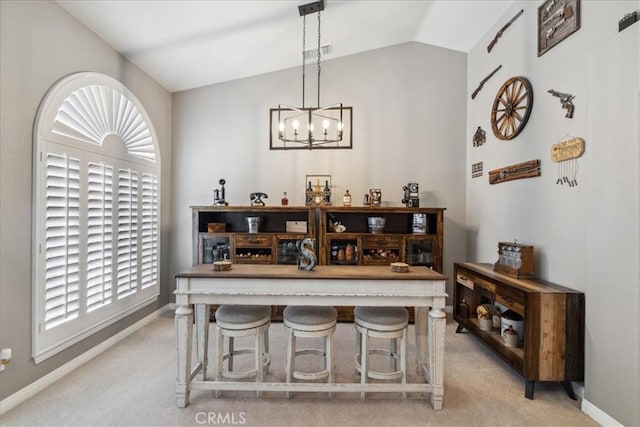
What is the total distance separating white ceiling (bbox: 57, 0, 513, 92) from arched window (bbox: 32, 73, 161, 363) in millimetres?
524

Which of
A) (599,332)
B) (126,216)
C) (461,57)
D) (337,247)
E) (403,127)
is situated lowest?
(599,332)

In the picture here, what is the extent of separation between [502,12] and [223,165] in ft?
12.5

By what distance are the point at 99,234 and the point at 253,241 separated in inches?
63.7

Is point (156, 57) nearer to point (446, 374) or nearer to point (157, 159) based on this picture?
point (157, 159)

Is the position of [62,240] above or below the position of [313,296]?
above

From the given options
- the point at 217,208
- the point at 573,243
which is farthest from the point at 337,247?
the point at 573,243

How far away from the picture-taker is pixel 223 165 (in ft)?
14.2

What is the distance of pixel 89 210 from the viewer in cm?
276

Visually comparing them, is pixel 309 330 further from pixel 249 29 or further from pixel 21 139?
pixel 249 29

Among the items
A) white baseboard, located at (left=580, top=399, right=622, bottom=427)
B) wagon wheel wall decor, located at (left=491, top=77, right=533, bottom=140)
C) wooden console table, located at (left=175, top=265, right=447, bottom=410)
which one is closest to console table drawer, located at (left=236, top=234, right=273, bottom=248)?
wooden console table, located at (left=175, top=265, right=447, bottom=410)

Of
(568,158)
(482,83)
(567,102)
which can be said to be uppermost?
(482,83)

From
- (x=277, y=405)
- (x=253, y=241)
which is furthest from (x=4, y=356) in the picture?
(x=253, y=241)

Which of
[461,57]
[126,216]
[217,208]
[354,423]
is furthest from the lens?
[461,57]

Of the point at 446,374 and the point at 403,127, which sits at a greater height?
the point at 403,127
